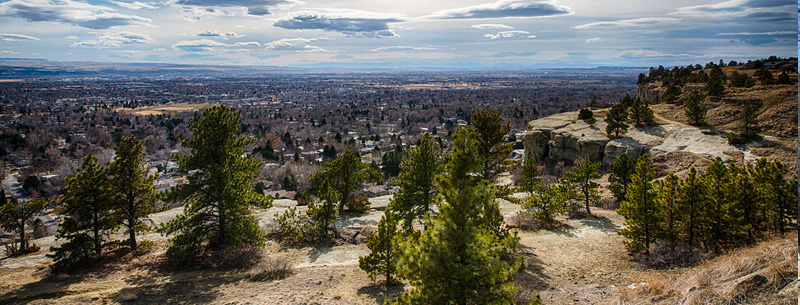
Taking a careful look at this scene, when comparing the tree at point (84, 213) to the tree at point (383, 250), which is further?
the tree at point (84, 213)

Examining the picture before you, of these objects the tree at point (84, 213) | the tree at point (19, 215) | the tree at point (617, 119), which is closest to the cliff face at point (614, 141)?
the tree at point (617, 119)

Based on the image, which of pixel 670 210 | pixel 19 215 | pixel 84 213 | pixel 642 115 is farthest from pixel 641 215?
pixel 642 115

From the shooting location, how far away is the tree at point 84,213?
55.8ft

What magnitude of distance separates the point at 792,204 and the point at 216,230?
2274cm

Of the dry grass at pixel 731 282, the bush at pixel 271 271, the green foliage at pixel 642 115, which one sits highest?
the green foliage at pixel 642 115

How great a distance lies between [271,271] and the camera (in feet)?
54.1

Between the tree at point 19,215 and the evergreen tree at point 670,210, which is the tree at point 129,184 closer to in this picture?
the tree at point 19,215

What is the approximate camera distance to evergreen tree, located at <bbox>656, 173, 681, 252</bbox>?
15422 millimetres

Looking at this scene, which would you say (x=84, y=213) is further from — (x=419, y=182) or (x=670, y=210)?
A: (x=670, y=210)

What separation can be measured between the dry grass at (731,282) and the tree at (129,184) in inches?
771

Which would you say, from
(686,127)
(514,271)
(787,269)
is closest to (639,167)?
(787,269)

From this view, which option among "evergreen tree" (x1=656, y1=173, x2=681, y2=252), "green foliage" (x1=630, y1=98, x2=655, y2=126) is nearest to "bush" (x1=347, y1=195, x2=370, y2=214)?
"evergreen tree" (x1=656, y1=173, x2=681, y2=252)

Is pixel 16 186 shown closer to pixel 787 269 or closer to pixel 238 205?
pixel 238 205

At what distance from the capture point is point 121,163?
18406mm
